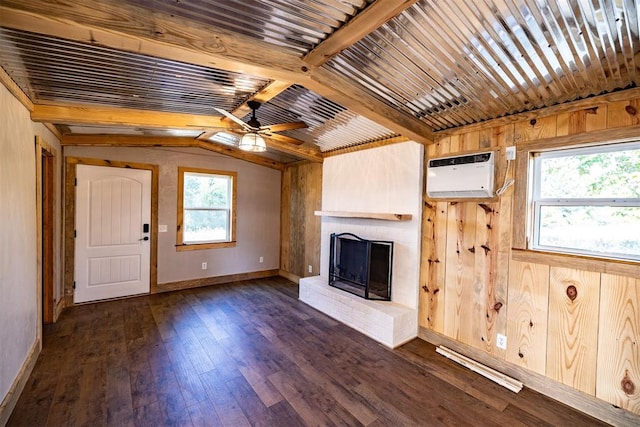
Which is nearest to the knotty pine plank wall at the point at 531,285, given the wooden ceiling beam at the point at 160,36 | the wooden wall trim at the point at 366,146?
the wooden wall trim at the point at 366,146

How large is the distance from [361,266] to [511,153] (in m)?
2.11

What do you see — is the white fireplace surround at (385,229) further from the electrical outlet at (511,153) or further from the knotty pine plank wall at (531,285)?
the electrical outlet at (511,153)

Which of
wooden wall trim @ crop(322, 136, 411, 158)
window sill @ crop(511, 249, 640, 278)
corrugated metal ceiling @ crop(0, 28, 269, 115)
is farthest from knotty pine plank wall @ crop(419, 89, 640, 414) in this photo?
corrugated metal ceiling @ crop(0, 28, 269, 115)

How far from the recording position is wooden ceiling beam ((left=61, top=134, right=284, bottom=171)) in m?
3.95

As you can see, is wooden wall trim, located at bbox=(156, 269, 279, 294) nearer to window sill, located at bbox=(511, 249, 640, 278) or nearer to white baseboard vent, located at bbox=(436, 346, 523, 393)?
white baseboard vent, located at bbox=(436, 346, 523, 393)

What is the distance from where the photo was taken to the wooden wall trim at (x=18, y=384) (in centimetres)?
190

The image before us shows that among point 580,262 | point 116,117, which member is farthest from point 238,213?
point 580,262

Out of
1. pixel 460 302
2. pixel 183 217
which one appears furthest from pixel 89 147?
pixel 460 302

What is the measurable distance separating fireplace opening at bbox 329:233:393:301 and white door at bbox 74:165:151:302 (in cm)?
308

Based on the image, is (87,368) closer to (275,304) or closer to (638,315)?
(275,304)

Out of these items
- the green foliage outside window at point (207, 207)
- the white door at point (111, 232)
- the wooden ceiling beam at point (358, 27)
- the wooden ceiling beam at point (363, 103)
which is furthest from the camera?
the green foliage outside window at point (207, 207)

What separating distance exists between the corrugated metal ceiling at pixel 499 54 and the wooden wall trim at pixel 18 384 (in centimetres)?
329

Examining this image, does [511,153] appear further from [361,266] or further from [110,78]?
[110,78]

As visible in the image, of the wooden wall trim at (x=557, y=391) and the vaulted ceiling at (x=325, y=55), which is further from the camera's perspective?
the wooden wall trim at (x=557, y=391)
